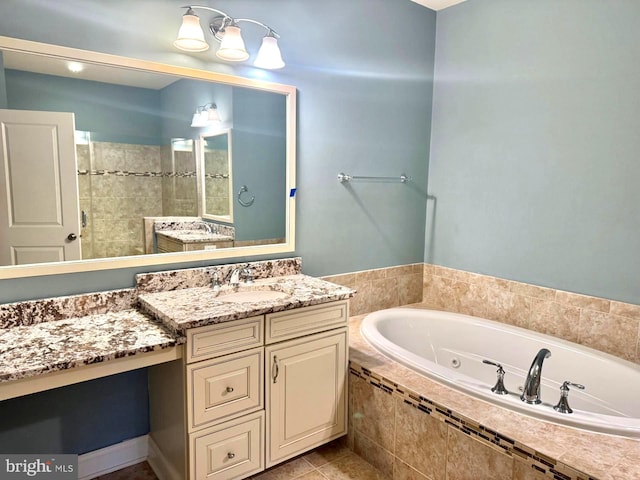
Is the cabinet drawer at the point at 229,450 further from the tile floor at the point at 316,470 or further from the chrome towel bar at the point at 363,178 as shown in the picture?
the chrome towel bar at the point at 363,178

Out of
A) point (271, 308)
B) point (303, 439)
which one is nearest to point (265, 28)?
point (271, 308)

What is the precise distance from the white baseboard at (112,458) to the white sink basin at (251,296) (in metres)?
0.82

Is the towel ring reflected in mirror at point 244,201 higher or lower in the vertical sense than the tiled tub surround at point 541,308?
higher

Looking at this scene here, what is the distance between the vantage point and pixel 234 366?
1811 mm

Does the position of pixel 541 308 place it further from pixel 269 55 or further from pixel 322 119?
pixel 269 55

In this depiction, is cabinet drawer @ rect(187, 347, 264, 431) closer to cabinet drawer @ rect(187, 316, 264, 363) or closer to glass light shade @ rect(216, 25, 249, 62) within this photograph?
cabinet drawer @ rect(187, 316, 264, 363)

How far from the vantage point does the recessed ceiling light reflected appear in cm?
180

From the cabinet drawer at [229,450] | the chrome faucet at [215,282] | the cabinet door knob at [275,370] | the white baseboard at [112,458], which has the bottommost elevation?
the white baseboard at [112,458]

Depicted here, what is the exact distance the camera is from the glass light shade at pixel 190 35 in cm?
195

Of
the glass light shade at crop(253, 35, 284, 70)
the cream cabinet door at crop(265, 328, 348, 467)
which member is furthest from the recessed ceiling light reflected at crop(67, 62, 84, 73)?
the cream cabinet door at crop(265, 328, 348, 467)

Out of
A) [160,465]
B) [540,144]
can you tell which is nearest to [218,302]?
[160,465]

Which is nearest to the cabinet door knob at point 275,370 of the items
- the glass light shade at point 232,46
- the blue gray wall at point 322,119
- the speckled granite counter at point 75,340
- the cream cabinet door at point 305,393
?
the cream cabinet door at point 305,393

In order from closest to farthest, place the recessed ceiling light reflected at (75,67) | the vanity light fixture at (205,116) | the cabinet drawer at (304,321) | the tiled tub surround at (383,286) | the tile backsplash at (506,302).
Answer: the recessed ceiling light reflected at (75,67), the cabinet drawer at (304,321), the vanity light fixture at (205,116), the tile backsplash at (506,302), the tiled tub surround at (383,286)

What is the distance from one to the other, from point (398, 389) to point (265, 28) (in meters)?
1.94
